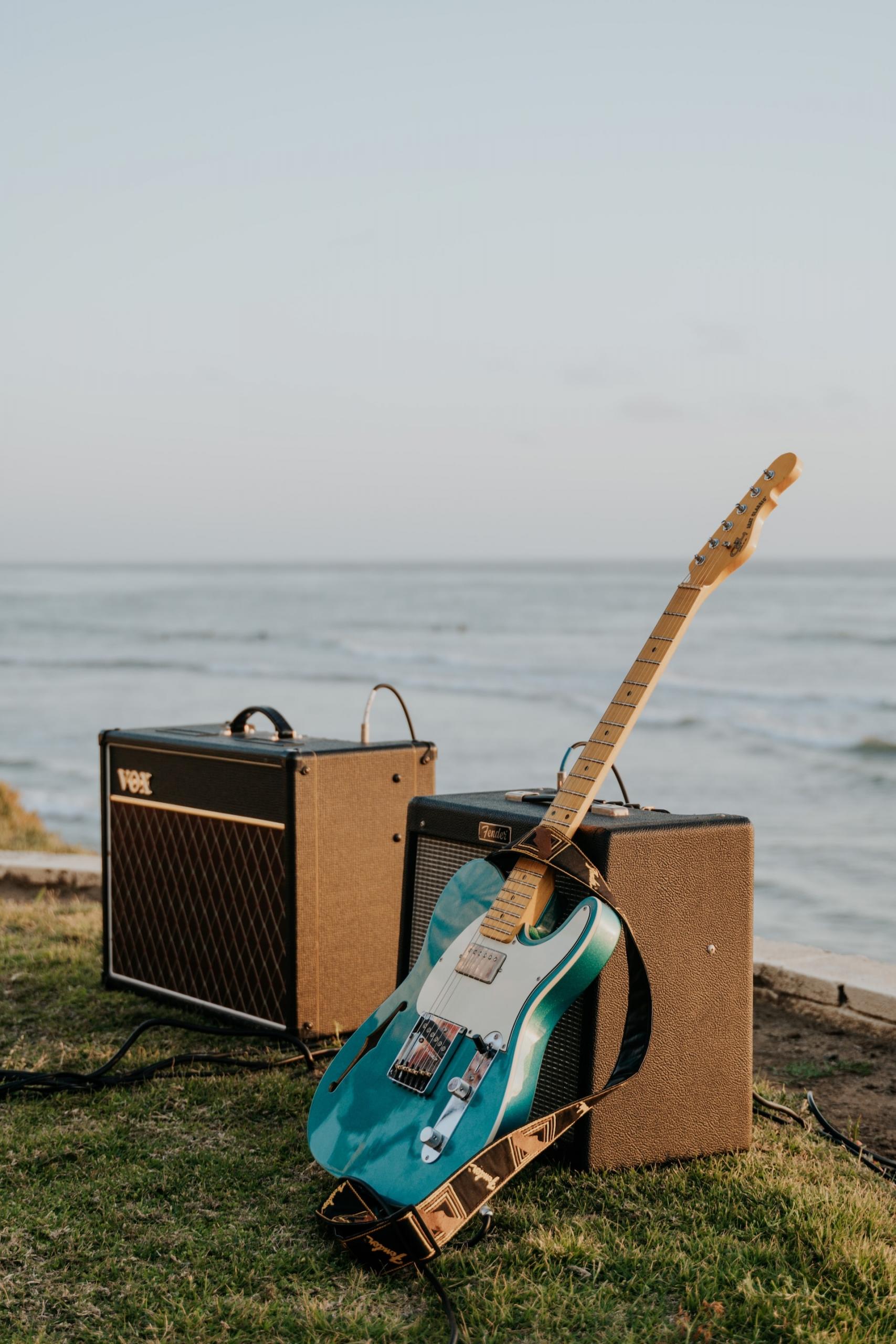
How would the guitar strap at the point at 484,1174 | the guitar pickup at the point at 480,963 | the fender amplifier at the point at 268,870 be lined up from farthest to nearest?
the fender amplifier at the point at 268,870 → the guitar pickup at the point at 480,963 → the guitar strap at the point at 484,1174

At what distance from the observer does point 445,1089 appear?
213cm

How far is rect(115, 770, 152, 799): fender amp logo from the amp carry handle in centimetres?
27

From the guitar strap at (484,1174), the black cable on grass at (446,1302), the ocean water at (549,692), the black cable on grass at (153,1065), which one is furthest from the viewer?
the ocean water at (549,692)

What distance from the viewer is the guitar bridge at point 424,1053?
2.17 meters

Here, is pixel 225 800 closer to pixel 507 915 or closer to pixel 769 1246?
pixel 507 915

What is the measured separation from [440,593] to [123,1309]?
1758 inches

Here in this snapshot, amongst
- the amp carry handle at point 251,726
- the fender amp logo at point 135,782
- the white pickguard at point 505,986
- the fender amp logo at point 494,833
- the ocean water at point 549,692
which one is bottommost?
the ocean water at point 549,692

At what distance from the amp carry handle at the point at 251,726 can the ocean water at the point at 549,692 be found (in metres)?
3.10

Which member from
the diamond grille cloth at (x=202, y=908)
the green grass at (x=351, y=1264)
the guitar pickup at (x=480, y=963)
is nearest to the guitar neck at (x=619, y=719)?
the guitar pickup at (x=480, y=963)

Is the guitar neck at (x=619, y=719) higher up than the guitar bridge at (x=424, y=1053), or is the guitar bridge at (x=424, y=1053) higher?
the guitar neck at (x=619, y=719)

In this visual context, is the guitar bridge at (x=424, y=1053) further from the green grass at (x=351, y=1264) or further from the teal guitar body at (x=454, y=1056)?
the green grass at (x=351, y=1264)

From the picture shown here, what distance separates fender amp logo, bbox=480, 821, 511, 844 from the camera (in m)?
2.51

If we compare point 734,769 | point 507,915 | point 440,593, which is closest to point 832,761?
point 734,769

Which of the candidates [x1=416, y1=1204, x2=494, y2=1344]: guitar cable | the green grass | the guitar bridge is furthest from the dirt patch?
the guitar bridge
